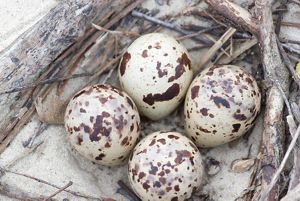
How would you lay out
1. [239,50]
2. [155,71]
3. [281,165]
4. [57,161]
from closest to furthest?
1. [281,165]
2. [155,71]
3. [57,161]
4. [239,50]

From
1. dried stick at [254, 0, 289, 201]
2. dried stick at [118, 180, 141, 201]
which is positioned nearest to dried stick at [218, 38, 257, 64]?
dried stick at [254, 0, 289, 201]

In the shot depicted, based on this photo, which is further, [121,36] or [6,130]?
[121,36]

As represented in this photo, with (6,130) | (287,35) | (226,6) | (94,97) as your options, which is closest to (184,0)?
(226,6)

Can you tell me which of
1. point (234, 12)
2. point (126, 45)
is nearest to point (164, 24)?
point (126, 45)

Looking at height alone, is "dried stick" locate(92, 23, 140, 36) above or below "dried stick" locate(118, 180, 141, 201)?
above

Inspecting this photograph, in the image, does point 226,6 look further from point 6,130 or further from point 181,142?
point 6,130

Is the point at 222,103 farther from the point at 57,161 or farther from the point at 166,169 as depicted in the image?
the point at 57,161

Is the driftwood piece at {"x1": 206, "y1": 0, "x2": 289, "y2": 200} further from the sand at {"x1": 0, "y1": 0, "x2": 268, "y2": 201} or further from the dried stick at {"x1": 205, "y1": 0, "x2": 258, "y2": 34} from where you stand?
the sand at {"x1": 0, "y1": 0, "x2": 268, "y2": 201}
